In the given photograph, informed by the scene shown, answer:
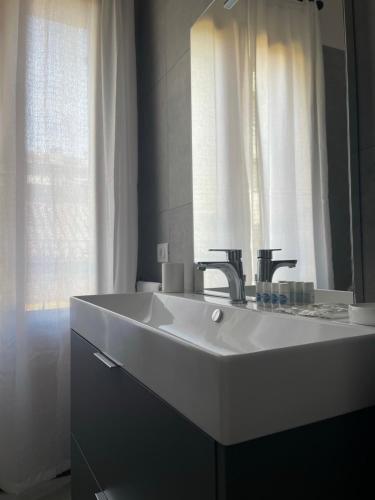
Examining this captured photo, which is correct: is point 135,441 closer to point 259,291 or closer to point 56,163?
point 259,291

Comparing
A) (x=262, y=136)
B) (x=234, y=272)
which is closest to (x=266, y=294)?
(x=234, y=272)

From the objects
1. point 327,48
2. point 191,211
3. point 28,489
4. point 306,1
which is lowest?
point 28,489

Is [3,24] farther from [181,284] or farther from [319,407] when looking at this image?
[319,407]

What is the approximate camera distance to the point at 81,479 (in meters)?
1.12

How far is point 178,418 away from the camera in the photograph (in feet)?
1.83

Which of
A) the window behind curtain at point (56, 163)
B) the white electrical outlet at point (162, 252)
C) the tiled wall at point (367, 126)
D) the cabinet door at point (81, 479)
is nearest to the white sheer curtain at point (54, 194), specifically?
the window behind curtain at point (56, 163)

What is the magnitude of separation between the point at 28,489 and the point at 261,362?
1.57 meters

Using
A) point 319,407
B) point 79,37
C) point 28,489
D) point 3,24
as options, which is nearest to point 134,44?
point 79,37

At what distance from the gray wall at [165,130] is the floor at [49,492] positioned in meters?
0.98

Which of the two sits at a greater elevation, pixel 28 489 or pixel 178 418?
pixel 178 418

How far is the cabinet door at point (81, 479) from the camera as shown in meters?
1.00

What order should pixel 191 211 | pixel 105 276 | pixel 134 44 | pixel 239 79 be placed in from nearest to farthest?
pixel 239 79
pixel 191 211
pixel 105 276
pixel 134 44

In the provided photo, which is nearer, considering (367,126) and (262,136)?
(367,126)

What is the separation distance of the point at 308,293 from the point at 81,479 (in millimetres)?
884
